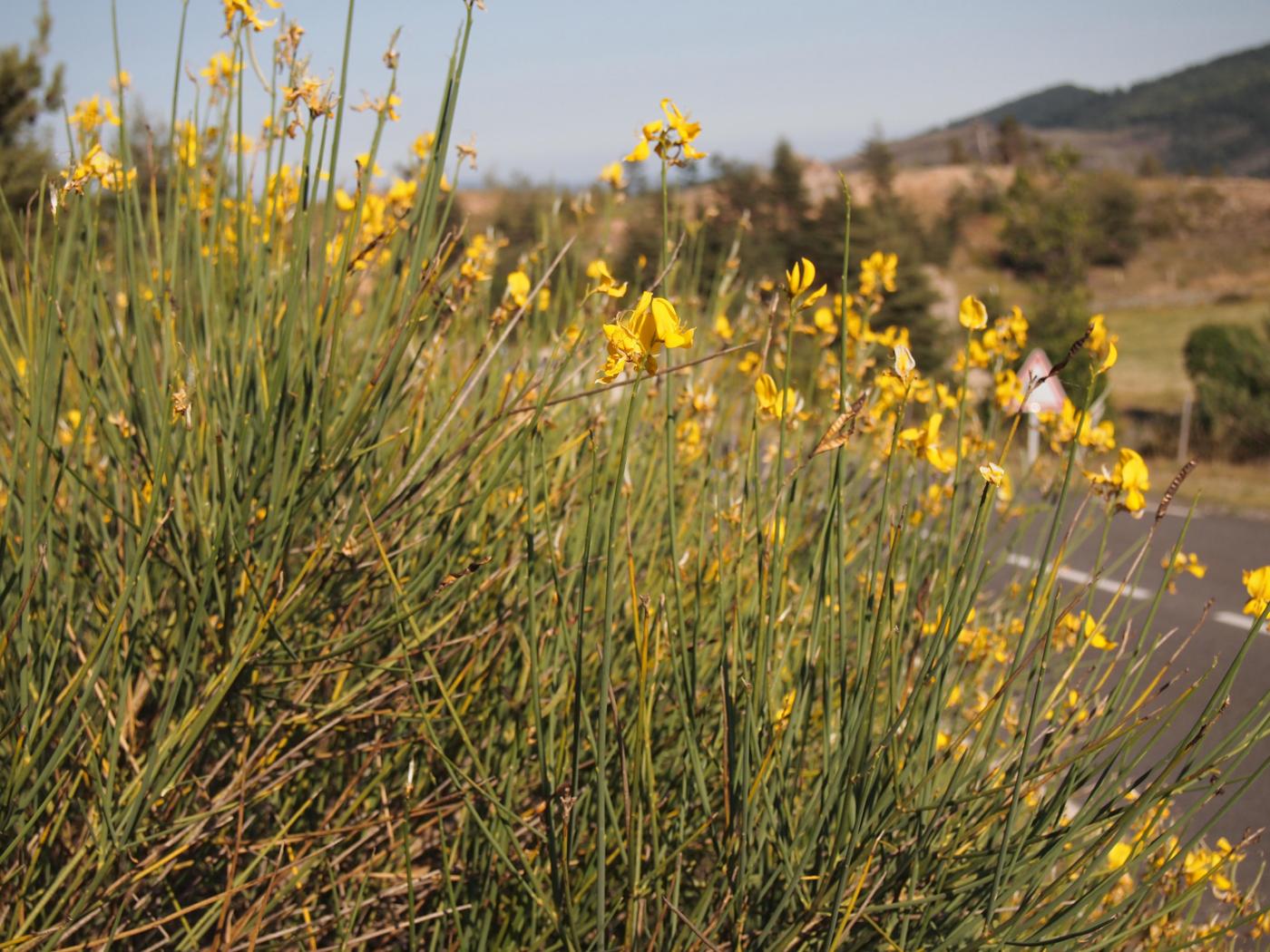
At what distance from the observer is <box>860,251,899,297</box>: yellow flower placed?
2.21 m

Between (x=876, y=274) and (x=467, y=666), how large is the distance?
4.71 ft

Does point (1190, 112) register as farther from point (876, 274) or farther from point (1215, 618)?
point (876, 274)

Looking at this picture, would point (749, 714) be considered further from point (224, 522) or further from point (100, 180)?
point (100, 180)

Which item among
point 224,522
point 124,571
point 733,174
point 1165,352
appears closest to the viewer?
point 224,522

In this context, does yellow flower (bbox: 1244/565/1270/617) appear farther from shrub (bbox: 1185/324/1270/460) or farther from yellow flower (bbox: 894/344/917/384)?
shrub (bbox: 1185/324/1270/460)

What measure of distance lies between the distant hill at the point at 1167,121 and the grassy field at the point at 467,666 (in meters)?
71.9

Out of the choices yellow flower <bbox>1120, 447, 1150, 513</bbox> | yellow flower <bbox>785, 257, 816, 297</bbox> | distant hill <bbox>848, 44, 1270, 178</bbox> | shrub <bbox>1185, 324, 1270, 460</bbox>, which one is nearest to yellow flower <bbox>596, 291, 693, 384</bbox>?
yellow flower <bbox>785, 257, 816, 297</bbox>

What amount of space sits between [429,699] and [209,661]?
0.30 metres

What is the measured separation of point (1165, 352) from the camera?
26297mm

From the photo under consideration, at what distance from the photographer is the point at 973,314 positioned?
122 cm

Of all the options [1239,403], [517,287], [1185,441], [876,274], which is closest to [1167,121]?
[1239,403]

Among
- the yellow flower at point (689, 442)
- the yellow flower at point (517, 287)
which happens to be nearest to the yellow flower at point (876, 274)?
the yellow flower at point (689, 442)

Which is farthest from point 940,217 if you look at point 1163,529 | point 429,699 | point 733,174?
point 429,699

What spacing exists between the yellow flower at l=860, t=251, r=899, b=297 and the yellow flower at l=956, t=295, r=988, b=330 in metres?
0.95
